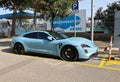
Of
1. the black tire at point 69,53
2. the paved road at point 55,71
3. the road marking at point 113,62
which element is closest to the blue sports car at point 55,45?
the black tire at point 69,53

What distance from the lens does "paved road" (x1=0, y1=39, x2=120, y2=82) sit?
6.91 meters

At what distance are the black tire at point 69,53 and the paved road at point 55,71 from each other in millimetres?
374

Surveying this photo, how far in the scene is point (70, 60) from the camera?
988 centimetres

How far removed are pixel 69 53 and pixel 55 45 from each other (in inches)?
32.1

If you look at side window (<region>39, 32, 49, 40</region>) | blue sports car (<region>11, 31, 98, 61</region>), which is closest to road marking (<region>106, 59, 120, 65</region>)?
blue sports car (<region>11, 31, 98, 61</region>)

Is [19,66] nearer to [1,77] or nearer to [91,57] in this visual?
[1,77]

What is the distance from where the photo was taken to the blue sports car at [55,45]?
9.75 m

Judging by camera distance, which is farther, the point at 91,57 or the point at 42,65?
the point at 91,57

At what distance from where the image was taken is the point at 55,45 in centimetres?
1038

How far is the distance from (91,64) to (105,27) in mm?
13212

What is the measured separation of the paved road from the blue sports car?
453 millimetres

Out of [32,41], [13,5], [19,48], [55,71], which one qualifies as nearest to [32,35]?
[32,41]

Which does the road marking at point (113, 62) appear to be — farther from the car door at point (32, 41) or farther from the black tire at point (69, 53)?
the car door at point (32, 41)

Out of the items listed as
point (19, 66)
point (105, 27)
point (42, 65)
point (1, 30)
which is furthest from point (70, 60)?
point (1, 30)
